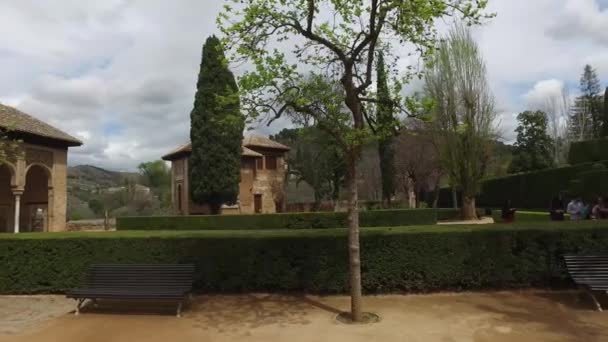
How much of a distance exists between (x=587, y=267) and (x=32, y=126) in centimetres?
2305

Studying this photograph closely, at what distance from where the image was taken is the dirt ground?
567cm

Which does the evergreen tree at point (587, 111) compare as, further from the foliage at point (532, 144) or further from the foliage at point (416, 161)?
the foliage at point (416, 161)

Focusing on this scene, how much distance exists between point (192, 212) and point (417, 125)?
1791 centimetres

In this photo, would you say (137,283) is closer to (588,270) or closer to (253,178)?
(588,270)

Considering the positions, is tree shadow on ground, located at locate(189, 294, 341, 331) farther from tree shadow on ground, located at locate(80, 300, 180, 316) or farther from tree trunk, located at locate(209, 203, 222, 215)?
tree trunk, located at locate(209, 203, 222, 215)

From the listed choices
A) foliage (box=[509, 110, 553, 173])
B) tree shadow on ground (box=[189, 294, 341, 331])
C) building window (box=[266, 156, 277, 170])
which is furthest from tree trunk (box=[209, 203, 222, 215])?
foliage (box=[509, 110, 553, 173])

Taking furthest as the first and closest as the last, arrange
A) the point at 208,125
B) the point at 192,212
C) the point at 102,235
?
the point at 192,212 < the point at 208,125 < the point at 102,235

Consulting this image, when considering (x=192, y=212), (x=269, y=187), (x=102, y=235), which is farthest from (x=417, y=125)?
(x=102, y=235)

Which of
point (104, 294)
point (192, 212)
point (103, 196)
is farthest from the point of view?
point (103, 196)

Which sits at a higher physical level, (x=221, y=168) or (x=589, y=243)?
(x=221, y=168)

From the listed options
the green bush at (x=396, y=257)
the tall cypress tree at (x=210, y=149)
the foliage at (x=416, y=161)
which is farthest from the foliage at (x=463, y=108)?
the green bush at (x=396, y=257)

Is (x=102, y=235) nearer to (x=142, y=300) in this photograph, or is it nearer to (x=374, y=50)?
(x=142, y=300)

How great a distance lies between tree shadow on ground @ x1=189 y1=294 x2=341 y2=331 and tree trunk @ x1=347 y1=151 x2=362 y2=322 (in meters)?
0.49

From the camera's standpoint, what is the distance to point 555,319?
6.21m
